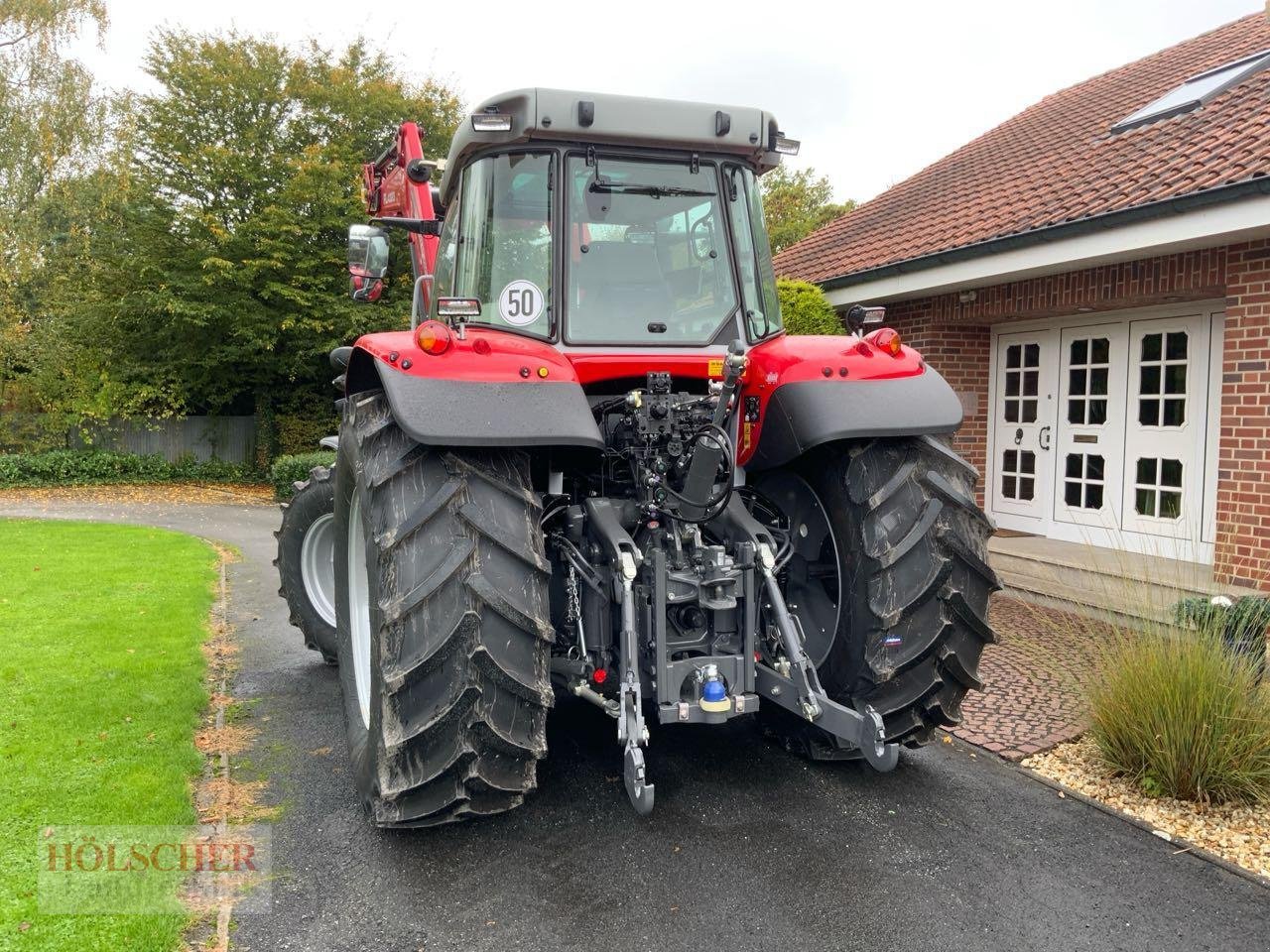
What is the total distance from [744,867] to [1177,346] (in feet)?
21.5

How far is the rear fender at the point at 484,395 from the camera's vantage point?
2.71 meters

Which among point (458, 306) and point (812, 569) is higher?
point (458, 306)

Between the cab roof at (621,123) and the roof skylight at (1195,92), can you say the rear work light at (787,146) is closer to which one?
the cab roof at (621,123)

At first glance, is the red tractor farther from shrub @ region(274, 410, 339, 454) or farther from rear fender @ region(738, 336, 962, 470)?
shrub @ region(274, 410, 339, 454)

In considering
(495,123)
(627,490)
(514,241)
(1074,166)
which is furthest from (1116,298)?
(495,123)

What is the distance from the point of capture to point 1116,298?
7.34m

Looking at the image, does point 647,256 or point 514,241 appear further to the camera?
point 647,256

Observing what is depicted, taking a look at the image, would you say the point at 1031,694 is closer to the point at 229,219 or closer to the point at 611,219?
the point at 611,219

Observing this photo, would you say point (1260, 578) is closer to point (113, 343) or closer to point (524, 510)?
point (524, 510)

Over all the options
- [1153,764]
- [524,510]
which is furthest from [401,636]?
[1153,764]

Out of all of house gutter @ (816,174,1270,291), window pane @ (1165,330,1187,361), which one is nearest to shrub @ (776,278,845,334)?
house gutter @ (816,174,1270,291)

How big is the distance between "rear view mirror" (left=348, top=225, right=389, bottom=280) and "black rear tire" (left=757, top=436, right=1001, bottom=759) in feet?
8.61

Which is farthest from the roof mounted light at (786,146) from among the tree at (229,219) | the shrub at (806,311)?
the tree at (229,219)

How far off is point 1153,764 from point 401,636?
2.94m
